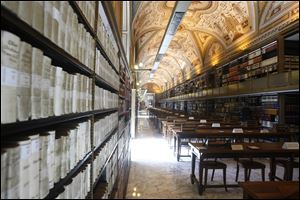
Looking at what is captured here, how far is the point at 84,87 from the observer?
1919 millimetres

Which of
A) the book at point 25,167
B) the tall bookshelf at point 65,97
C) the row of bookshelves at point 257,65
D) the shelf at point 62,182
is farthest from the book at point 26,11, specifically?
the row of bookshelves at point 257,65

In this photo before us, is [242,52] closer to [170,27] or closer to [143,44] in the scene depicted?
[170,27]

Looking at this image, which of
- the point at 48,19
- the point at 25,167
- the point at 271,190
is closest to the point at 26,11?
the point at 48,19

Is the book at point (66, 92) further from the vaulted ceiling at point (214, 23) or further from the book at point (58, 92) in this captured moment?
the vaulted ceiling at point (214, 23)

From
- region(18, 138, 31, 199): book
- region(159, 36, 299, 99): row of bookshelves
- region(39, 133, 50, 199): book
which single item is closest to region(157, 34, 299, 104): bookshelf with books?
region(159, 36, 299, 99): row of bookshelves

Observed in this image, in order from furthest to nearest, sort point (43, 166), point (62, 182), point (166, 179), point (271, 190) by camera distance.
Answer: point (166, 179) < point (271, 190) < point (62, 182) < point (43, 166)

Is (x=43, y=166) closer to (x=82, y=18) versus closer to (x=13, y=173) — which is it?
(x=13, y=173)

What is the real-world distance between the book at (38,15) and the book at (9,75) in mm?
147

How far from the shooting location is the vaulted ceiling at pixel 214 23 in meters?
8.98

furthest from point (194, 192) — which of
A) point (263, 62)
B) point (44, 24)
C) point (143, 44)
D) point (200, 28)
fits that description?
point (143, 44)

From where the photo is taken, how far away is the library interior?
99 cm

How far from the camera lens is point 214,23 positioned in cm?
1289

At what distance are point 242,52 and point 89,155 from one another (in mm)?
9782

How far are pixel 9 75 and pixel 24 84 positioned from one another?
11 centimetres
